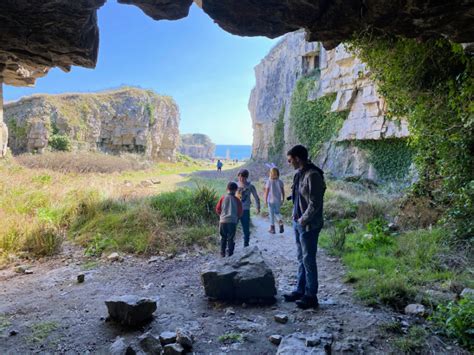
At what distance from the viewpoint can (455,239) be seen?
509 cm

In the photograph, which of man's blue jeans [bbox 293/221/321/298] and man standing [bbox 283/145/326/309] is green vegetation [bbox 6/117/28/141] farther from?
man's blue jeans [bbox 293/221/321/298]

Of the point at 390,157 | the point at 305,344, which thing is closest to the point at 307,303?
the point at 305,344

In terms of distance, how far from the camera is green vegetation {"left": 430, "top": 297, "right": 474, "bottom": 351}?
2.76 m

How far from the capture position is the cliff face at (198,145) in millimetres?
63000

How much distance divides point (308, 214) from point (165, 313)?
2.15 metres

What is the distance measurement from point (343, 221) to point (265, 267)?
466cm

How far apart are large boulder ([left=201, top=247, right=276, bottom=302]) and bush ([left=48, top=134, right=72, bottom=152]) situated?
24.7 metres

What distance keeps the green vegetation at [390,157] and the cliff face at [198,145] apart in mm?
51418

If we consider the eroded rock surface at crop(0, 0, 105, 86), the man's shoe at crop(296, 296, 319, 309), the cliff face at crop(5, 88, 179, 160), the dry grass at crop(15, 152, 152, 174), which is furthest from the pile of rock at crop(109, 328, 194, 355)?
the cliff face at crop(5, 88, 179, 160)

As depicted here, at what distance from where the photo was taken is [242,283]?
12.8 feet

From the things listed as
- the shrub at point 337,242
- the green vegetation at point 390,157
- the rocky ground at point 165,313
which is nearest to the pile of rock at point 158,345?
the rocky ground at point 165,313

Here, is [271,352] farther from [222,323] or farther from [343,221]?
[343,221]

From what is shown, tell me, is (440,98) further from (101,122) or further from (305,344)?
(101,122)

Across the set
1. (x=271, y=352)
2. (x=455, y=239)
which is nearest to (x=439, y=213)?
(x=455, y=239)
